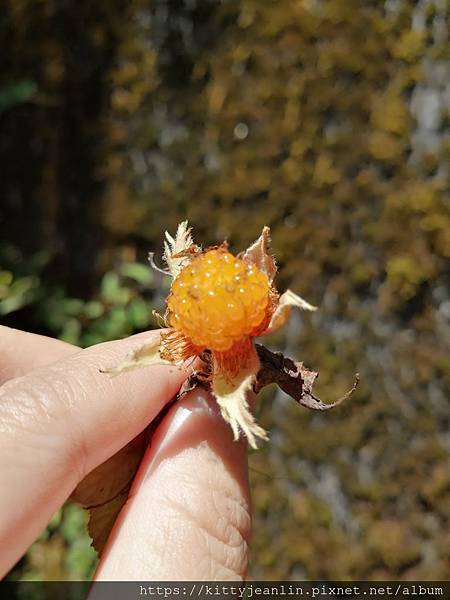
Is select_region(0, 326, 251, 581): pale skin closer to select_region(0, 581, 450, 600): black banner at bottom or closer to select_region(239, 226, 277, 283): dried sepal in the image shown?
select_region(239, 226, 277, 283): dried sepal

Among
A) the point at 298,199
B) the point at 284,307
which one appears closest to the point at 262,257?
the point at 284,307

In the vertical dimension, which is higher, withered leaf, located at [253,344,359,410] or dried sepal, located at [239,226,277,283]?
dried sepal, located at [239,226,277,283]

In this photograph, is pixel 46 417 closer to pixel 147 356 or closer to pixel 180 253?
pixel 147 356

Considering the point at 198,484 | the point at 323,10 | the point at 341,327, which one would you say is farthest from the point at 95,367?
the point at 323,10

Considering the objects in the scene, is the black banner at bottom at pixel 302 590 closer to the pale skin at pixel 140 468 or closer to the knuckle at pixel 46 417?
the pale skin at pixel 140 468

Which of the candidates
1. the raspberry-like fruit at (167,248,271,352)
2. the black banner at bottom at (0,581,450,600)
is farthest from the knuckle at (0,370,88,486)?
the black banner at bottom at (0,581,450,600)

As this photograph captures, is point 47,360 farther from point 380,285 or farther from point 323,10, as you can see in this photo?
point 323,10

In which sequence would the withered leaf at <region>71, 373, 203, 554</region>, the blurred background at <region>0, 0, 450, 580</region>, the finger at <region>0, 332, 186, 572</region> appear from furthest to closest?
the blurred background at <region>0, 0, 450, 580</region> → the withered leaf at <region>71, 373, 203, 554</region> → the finger at <region>0, 332, 186, 572</region>
